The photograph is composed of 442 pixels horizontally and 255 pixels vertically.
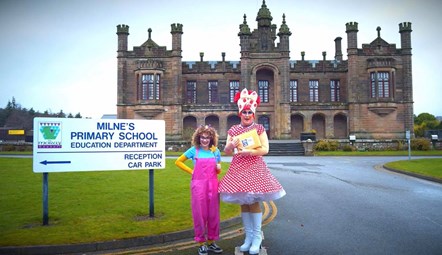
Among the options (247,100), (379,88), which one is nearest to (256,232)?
(247,100)

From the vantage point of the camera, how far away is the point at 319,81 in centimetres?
3972

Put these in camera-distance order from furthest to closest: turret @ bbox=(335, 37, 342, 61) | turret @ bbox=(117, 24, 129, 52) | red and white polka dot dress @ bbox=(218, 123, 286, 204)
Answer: turret @ bbox=(335, 37, 342, 61), turret @ bbox=(117, 24, 129, 52), red and white polka dot dress @ bbox=(218, 123, 286, 204)

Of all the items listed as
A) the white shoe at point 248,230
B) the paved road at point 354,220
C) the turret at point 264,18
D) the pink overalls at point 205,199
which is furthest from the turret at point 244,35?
the white shoe at point 248,230

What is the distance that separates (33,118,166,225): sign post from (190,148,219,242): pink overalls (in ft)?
7.16

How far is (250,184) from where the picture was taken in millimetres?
4758

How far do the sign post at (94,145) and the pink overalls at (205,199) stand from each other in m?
2.18

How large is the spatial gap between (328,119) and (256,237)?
34764mm

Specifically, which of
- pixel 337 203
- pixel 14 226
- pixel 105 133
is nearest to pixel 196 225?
pixel 105 133

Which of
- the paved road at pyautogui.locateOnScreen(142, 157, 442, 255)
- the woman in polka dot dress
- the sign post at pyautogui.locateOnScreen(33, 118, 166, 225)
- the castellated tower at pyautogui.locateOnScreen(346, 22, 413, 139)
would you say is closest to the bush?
the castellated tower at pyautogui.locateOnScreen(346, 22, 413, 139)

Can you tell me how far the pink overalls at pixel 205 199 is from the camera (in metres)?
5.09

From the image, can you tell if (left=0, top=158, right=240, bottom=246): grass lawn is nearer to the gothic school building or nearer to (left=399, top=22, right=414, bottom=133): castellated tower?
the gothic school building

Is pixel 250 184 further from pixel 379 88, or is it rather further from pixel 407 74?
pixel 407 74

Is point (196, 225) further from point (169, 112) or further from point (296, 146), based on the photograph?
point (169, 112)

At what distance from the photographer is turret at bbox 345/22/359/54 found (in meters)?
35.8
